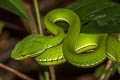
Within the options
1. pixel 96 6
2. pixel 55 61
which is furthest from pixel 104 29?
pixel 55 61

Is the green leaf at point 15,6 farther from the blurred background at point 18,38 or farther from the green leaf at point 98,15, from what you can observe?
the blurred background at point 18,38

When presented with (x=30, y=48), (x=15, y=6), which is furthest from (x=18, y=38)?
(x=30, y=48)

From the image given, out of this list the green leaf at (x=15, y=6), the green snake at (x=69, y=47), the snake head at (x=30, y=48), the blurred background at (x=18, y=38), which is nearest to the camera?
the green snake at (x=69, y=47)

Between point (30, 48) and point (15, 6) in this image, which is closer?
point (30, 48)

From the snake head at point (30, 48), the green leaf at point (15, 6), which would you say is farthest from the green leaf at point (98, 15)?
the green leaf at point (15, 6)

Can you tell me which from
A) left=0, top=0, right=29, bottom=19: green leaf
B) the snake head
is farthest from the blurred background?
the snake head

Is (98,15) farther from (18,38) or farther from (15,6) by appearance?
(18,38)
